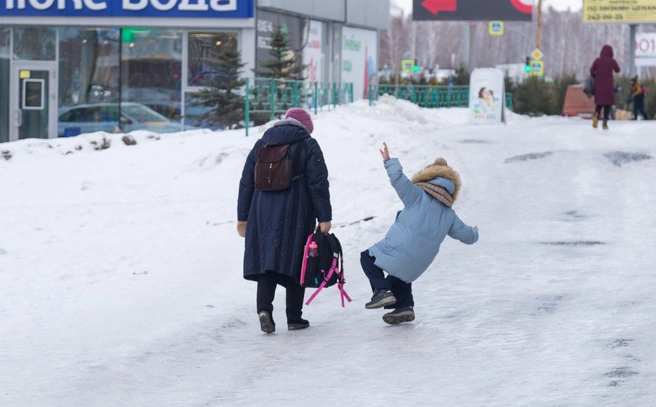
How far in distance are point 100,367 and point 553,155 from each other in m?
12.2

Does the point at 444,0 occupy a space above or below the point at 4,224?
above

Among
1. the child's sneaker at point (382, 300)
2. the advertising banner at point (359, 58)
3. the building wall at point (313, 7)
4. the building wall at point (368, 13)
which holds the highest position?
the building wall at point (368, 13)

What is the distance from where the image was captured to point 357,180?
→ 15.0 m

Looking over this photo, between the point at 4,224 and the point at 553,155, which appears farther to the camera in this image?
the point at 553,155

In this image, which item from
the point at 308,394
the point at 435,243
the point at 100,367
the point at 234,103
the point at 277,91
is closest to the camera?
the point at 308,394

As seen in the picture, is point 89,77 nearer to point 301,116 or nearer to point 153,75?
point 153,75

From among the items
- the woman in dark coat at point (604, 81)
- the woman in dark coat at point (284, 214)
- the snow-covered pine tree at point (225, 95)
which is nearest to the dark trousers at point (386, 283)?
the woman in dark coat at point (284, 214)

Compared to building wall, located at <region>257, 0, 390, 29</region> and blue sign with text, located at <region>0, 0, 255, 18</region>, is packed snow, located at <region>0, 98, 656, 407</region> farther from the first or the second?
building wall, located at <region>257, 0, 390, 29</region>

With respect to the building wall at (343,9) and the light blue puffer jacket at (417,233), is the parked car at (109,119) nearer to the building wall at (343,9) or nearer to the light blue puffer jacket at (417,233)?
the building wall at (343,9)

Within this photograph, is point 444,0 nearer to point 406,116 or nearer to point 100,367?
point 406,116

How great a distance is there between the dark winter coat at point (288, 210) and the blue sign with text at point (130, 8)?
19.8 metres

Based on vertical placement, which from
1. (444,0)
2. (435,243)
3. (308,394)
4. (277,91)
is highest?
(444,0)

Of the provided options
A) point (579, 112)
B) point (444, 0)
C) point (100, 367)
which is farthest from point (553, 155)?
point (444, 0)

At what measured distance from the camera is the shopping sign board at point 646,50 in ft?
180
